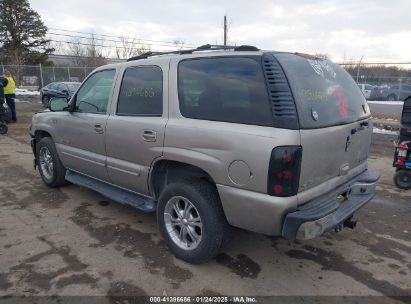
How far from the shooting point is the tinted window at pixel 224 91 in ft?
9.27

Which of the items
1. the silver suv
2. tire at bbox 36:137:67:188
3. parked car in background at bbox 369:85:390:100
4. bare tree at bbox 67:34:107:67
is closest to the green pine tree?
bare tree at bbox 67:34:107:67

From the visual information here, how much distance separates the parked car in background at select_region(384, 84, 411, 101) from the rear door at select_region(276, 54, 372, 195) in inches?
990

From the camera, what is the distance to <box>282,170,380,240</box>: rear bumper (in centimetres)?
271

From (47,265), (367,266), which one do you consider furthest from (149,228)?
(367,266)

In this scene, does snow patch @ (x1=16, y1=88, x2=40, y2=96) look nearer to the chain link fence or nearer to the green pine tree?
the chain link fence

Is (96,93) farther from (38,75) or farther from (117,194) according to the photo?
(38,75)

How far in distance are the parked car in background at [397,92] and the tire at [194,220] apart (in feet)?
86.3

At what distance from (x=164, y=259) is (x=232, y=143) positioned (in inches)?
57.0

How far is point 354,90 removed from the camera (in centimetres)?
368

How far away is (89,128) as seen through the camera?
4.38 m

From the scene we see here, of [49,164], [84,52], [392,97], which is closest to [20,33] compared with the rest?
[84,52]

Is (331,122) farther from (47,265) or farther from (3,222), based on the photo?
(3,222)

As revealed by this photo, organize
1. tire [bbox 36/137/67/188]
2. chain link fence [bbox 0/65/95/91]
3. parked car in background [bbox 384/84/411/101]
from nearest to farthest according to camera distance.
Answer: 1. tire [bbox 36/137/67/188]
2. parked car in background [bbox 384/84/411/101]
3. chain link fence [bbox 0/65/95/91]

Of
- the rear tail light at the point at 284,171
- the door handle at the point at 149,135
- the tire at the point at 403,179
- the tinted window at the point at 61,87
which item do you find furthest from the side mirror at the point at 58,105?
the tinted window at the point at 61,87
